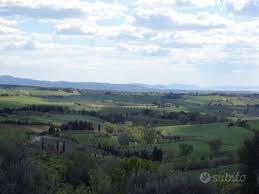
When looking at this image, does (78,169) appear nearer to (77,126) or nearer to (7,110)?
(77,126)

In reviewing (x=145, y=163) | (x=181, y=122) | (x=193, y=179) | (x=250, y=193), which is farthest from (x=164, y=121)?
(x=193, y=179)

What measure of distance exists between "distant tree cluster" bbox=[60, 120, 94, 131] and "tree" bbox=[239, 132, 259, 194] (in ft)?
418

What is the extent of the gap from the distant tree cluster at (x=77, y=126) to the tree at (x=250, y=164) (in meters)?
127

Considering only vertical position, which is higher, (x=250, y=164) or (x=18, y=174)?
(x=18, y=174)

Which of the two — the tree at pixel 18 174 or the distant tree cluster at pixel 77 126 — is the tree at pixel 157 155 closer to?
the distant tree cluster at pixel 77 126

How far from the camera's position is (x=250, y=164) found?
3812 cm

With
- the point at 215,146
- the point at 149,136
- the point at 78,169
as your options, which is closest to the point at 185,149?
the point at 215,146

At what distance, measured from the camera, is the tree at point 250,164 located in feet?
118

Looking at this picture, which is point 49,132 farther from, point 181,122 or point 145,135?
point 181,122

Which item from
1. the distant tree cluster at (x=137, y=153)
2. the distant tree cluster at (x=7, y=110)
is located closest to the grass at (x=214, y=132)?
the distant tree cluster at (x=137, y=153)

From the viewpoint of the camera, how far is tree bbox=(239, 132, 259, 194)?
35984 millimetres

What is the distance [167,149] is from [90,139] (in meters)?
32.0

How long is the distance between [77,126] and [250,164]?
13006 centimetres

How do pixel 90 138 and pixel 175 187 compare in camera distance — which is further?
pixel 90 138
